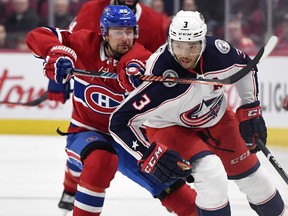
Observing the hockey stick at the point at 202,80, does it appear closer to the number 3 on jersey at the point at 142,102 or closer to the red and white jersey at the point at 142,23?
the number 3 on jersey at the point at 142,102

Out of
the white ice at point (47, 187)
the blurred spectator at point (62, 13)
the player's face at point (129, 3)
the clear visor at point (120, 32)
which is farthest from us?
the blurred spectator at point (62, 13)

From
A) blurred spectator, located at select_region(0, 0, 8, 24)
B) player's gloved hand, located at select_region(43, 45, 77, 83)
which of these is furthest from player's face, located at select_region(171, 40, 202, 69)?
blurred spectator, located at select_region(0, 0, 8, 24)

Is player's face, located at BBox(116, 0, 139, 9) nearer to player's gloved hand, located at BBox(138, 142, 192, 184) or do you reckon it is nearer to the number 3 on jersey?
the number 3 on jersey

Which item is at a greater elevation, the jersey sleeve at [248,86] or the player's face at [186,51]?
the player's face at [186,51]

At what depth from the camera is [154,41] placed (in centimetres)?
445

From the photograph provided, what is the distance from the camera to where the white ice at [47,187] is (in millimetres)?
4508

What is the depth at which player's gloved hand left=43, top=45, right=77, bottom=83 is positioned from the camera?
12.3 ft

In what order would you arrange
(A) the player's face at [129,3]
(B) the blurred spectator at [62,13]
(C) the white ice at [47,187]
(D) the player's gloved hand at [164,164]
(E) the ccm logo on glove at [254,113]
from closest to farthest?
(D) the player's gloved hand at [164,164]
(E) the ccm logo on glove at [254,113]
(A) the player's face at [129,3]
(C) the white ice at [47,187]
(B) the blurred spectator at [62,13]

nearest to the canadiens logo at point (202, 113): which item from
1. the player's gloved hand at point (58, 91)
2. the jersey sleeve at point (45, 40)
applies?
the jersey sleeve at point (45, 40)

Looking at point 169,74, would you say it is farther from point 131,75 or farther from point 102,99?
point 102,99

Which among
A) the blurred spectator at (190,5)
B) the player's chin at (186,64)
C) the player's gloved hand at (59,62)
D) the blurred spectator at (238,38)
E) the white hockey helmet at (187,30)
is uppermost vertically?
the white hockey helmet at (187,30)

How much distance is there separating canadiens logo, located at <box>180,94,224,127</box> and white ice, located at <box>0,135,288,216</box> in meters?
0.90

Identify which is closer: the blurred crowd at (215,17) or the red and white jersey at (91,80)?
the red and white jersey at (91,80)

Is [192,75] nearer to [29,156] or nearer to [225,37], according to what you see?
[29,156]
